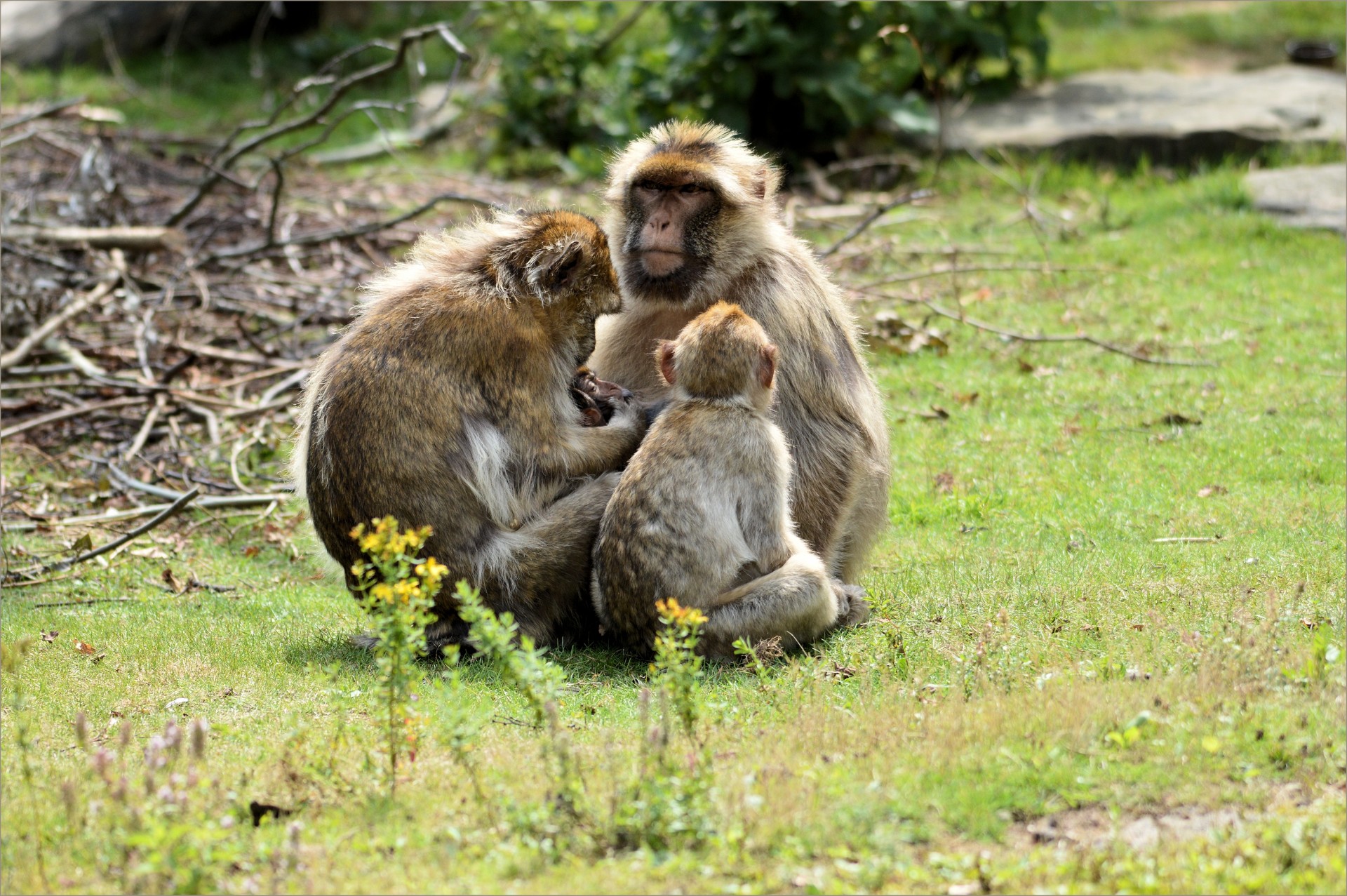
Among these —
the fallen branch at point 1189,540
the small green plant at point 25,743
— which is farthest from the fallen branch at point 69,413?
the fallen branch at point 1189,540

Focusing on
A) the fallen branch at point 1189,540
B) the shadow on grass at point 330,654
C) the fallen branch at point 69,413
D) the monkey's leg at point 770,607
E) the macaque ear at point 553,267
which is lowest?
the fallen branch at point 1189,540

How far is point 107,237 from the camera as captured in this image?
11070 millimetres

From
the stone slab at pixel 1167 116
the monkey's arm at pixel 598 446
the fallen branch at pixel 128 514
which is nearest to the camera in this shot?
the monkey's arm at pixel 598 446

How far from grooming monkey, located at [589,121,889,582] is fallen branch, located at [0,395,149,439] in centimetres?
435

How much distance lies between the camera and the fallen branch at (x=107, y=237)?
11000mm

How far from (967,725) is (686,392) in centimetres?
189

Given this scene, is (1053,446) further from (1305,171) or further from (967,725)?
(1305,171)

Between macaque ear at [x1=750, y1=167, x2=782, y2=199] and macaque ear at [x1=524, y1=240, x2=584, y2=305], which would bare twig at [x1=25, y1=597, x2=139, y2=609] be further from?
macaque ear at [x1=750, y1=167, x2=782, y2=199]

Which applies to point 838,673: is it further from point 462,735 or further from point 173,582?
point 173,582

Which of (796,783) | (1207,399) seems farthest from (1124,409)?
(796,783)

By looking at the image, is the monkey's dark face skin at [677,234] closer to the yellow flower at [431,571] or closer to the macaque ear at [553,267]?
A: the macaque ear at [553,267]

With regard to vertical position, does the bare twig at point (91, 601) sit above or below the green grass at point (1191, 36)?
below

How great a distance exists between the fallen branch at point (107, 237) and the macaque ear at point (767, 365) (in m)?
6.90

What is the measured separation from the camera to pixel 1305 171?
526 inches
